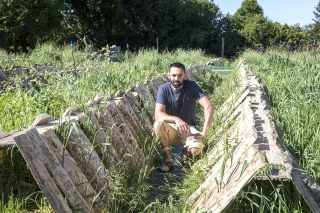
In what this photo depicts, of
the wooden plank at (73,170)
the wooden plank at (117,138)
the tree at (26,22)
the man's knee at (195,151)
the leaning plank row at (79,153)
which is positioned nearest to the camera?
the leaning plank row at (79,153)

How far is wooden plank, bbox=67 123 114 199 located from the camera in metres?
3.26

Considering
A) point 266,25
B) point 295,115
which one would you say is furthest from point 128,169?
point 266,25

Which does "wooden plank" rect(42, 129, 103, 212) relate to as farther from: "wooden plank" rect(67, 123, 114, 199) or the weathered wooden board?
the weathered wooden board

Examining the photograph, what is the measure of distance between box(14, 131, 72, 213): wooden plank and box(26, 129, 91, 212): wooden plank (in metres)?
0.05

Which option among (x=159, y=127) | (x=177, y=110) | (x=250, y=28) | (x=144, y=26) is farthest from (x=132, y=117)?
(x=250, y=28)

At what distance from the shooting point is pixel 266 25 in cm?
6103

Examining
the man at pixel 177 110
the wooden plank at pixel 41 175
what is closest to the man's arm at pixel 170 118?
the man at pixel 177 110

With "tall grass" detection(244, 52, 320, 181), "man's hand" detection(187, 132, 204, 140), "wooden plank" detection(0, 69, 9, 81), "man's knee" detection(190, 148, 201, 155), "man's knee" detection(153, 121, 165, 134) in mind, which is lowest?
"man's knee" detection(190, 148, 201, 155)

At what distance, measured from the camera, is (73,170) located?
10.3 feet

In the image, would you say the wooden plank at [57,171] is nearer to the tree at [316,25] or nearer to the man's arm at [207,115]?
the man's arm at [207,115]

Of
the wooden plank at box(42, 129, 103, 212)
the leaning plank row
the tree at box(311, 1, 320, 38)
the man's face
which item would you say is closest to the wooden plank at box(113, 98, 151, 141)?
the leaning plank row

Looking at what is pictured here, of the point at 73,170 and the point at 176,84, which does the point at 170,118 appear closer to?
the point at 176,84

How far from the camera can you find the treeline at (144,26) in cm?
3002

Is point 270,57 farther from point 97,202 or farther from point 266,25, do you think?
point 266,25
